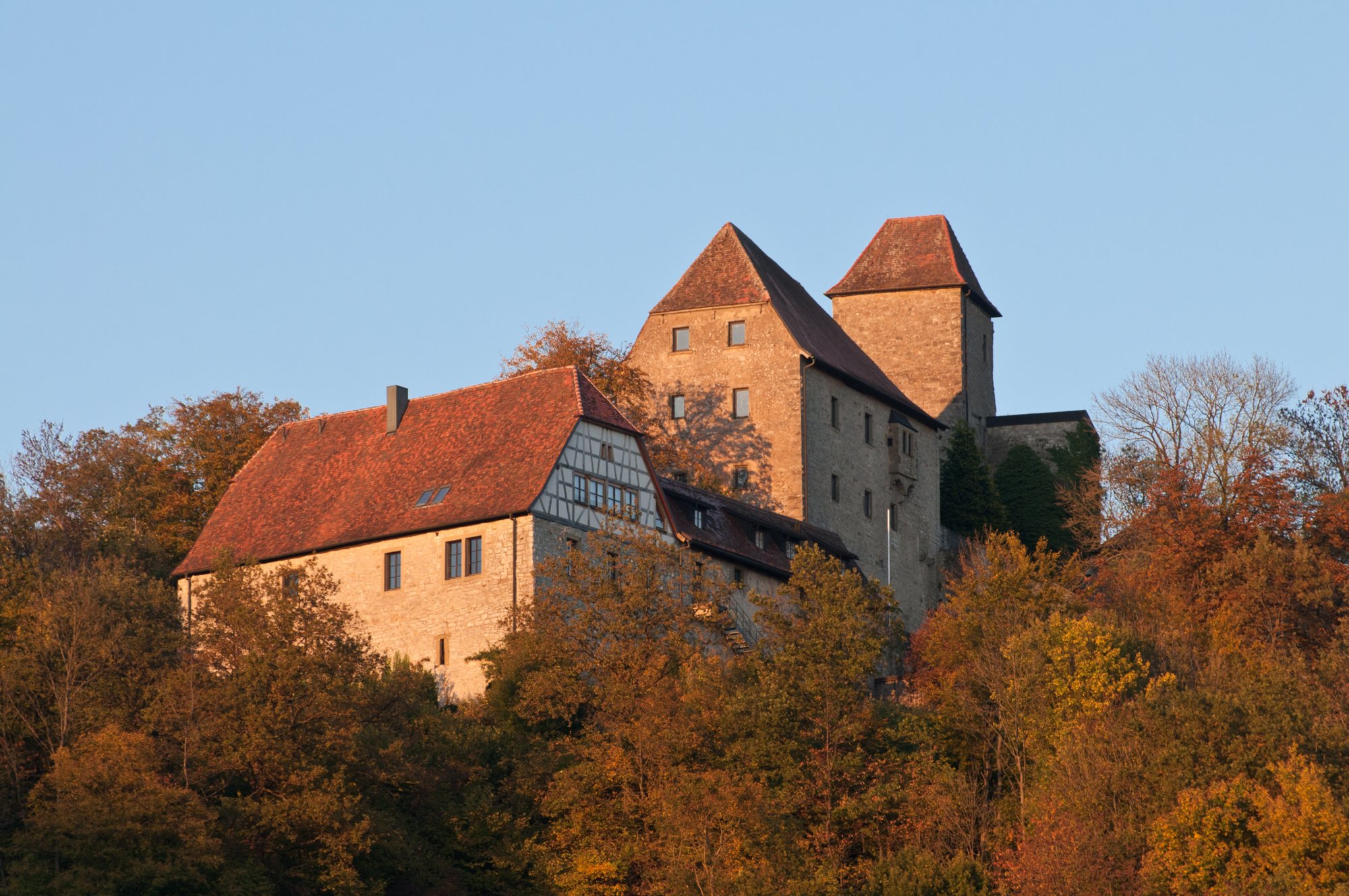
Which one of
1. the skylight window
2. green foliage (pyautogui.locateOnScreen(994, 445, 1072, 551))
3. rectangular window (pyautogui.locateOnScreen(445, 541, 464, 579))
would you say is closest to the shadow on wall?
the skylight window

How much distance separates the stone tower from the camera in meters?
81.9

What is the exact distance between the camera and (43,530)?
62938 millimetres

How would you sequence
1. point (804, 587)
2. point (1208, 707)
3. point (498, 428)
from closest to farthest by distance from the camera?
point (1208, 707), point (804, 587), point (498, 428)

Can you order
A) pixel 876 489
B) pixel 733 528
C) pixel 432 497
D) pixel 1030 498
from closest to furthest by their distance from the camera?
pixel 432 497
pixel 733 528
pixel 876 489
pixel 1030 498

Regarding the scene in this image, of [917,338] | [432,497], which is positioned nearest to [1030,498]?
[917,338]

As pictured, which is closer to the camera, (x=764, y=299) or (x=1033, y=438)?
(x=764, y=299)

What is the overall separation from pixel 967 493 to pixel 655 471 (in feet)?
69.3

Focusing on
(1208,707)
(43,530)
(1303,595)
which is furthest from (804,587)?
(43,530)

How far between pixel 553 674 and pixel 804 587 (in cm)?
605

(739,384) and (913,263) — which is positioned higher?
(913,263)

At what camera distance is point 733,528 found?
59281 millimetres

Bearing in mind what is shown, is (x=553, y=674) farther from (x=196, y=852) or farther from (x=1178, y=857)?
(x=1178, y=857)

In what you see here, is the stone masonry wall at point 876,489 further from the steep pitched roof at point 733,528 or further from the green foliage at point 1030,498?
the green foliage at point 1030,498

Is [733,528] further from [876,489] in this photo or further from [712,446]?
[876,489]
